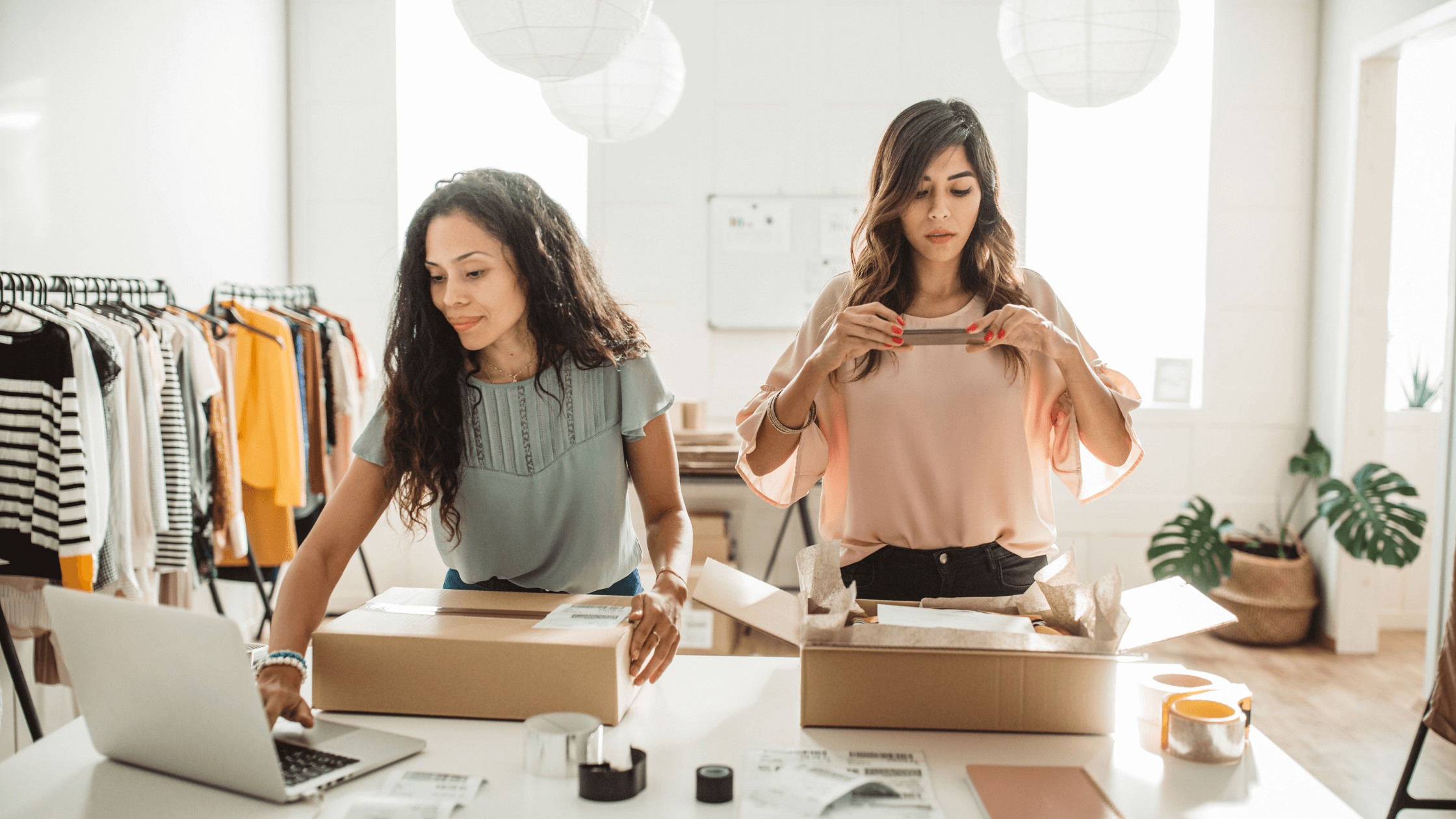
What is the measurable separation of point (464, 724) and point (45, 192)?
8.10ft

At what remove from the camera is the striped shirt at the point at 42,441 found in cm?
217

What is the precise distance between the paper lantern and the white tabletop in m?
1.92

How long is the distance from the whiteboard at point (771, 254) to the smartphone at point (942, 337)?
9.31 ft

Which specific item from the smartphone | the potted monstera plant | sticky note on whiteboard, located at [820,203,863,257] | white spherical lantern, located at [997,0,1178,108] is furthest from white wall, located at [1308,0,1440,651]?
the smartphone

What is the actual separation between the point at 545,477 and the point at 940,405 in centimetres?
64

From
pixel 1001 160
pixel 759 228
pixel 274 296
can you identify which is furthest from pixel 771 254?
pixel 274 296

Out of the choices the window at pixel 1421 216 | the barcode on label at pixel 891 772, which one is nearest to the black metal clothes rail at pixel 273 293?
the barcode on label at pixel 891 772

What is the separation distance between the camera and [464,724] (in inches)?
46.4

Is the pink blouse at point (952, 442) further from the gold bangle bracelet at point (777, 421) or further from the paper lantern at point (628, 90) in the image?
the paper lantern at point (628, 90)

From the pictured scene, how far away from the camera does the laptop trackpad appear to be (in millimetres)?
1117

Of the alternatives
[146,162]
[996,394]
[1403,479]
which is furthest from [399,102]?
[1403,479]

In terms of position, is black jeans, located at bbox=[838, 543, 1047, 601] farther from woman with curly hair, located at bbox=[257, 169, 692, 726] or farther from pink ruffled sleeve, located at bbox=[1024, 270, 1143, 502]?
woman with curly hair, located at bbox=[257, 169, 692, 726]

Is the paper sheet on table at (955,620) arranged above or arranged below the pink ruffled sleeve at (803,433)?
A: below

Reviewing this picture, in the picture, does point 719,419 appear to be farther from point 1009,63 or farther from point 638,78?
point 1009,63
